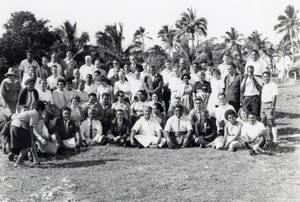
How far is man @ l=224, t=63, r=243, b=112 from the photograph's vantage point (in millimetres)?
10180

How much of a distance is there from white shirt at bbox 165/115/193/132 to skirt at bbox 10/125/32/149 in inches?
140

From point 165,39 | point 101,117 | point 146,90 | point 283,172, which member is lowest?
point 283,172

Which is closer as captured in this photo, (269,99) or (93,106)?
(269,99)

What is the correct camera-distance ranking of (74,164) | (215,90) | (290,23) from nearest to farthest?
1. (74,164)
2. (215,90)
3. (290,23)

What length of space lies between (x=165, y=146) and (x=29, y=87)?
3757 millimetres

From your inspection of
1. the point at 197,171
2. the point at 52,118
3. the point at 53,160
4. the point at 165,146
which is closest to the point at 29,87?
the point at 52,118

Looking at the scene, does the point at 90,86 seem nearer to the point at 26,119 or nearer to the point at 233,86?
the point at 26,119

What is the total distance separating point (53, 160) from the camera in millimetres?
8406

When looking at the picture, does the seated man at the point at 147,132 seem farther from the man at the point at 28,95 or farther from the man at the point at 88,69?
the man at the point at 88,69

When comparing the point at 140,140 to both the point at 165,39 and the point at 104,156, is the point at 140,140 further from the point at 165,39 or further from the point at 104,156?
the point at 165,39

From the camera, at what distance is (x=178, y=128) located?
31.7 ft

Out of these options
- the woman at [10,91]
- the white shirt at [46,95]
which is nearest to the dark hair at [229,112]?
the white shirt at [46,95]

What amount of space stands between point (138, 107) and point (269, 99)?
3.54 metres

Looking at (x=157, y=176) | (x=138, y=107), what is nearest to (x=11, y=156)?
(x=157, y=176)
